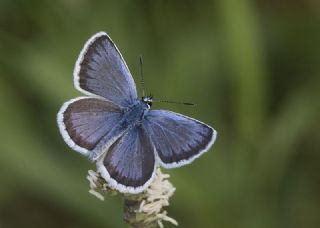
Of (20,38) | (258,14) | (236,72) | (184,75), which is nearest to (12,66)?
(20,38)

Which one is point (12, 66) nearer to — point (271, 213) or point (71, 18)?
point (71, 18)

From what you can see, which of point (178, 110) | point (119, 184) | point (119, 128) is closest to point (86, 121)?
point (119, 128)

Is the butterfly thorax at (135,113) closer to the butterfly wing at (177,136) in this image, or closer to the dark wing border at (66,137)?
the butterfly wing at (177,136)

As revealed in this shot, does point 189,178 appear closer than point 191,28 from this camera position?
Yes

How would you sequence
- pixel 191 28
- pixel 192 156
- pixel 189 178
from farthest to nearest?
pixel 191 28 → pixel 189 178 → pixel 192 156

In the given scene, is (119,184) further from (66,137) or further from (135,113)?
(135,113)

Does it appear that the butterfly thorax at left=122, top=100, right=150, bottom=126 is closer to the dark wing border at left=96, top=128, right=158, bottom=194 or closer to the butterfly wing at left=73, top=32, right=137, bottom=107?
the butterfly wing at left=73, top=32, right=137, bottom=107

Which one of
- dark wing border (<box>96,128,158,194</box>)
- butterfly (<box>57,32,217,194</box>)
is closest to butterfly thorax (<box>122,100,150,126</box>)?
butterfly (<box>57,32,217,194</box>)
